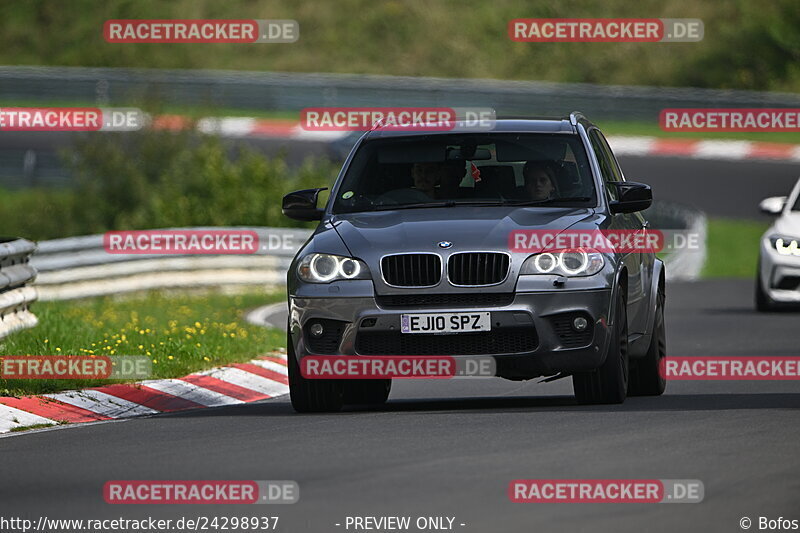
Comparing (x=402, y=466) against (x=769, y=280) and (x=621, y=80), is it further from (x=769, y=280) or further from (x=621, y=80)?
(x=621, y=80)

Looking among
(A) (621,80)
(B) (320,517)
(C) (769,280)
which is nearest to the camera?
(B) (320,517)

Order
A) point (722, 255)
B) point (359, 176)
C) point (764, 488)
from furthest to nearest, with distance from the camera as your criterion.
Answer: point (722, 255) < point (359, 176) < point (764, 488)

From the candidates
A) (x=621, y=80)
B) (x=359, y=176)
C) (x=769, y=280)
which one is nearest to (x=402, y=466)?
(x=359, y=176)

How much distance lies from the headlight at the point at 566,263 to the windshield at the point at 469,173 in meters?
0.76

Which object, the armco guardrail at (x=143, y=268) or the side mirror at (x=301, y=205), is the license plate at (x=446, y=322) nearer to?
the side mirror at (x=301, y=205)

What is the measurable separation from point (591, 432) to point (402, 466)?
5.14 ft

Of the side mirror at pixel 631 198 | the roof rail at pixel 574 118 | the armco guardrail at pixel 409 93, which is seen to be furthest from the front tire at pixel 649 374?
the armco guardrail at pixel 409 93

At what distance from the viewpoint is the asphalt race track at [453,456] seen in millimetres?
7535

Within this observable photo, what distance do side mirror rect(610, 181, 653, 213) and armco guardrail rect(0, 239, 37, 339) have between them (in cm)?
489

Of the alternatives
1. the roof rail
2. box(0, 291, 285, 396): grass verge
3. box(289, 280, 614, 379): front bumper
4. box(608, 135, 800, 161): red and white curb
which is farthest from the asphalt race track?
box(608, 135, 800, 161): red and white curb

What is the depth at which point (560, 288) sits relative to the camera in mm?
11023

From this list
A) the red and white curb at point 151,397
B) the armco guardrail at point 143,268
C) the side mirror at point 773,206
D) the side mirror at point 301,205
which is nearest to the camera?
the red and white curb at point 151,397

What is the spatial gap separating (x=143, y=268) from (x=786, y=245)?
834 cm

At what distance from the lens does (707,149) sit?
42.9 meters
